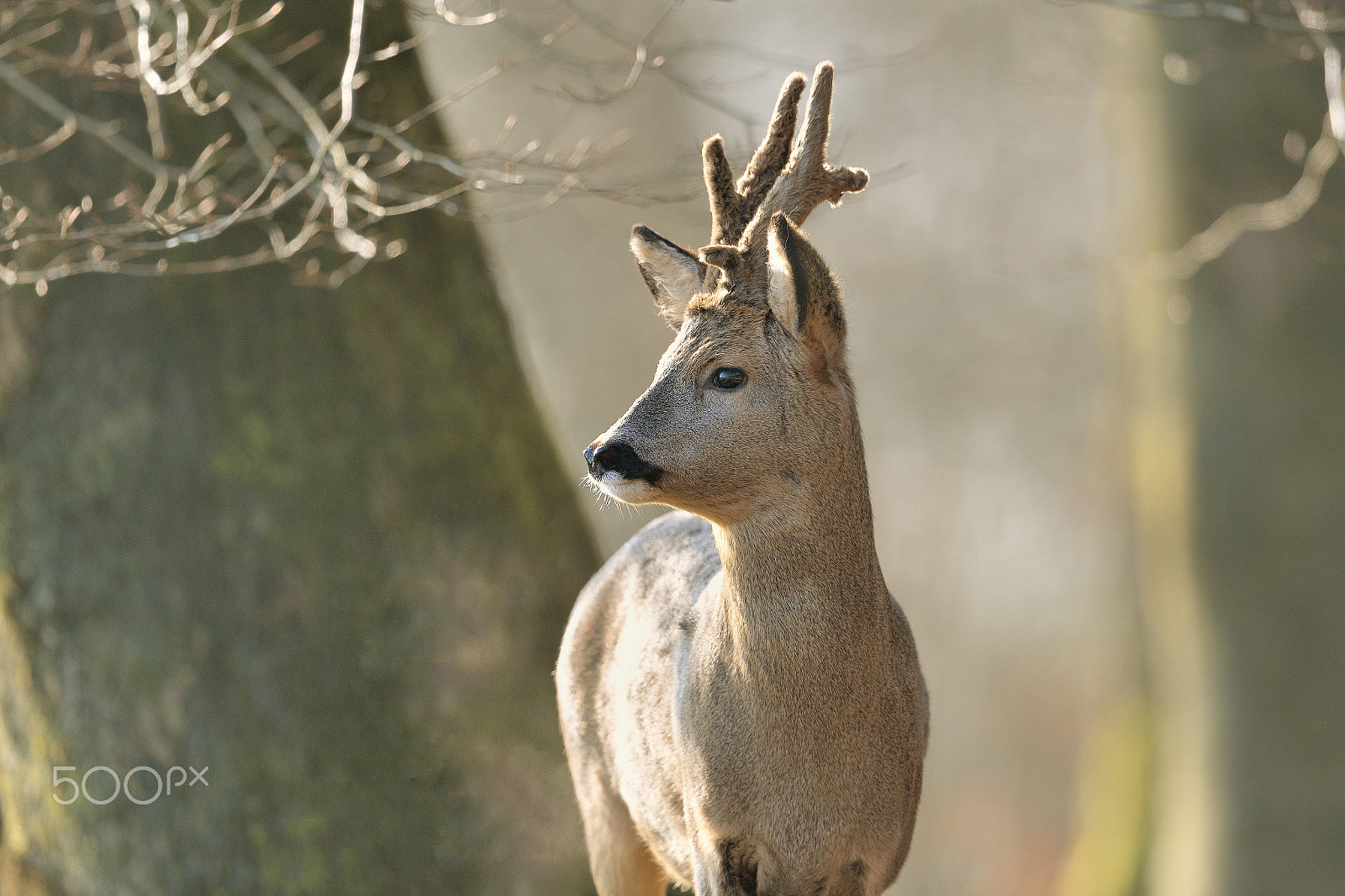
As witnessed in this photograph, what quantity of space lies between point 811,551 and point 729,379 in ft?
1.40

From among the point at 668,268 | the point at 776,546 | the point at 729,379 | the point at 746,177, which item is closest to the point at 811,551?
the point at 776,546

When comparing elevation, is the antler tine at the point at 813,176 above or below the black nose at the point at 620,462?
above

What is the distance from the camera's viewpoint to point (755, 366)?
281cm

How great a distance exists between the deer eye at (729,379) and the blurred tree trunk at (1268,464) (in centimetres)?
612

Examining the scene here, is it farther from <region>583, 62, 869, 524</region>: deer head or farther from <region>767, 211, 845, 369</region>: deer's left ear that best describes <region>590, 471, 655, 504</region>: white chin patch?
<region>767, 211, 845, 369</region>: deer's left ear

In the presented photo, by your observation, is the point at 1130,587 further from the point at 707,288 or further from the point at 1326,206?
the point at 707,288

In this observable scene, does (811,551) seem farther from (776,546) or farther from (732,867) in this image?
(732,867)

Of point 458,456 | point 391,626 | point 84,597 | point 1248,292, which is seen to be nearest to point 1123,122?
point 1248,292

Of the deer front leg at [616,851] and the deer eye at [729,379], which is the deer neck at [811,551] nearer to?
the deer eye at [729,379]

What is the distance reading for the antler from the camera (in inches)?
109

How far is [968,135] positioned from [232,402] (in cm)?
1192

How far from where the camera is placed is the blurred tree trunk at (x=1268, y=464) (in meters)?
8.05

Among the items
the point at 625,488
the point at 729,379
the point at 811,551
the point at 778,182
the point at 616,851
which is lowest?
the point at 616,851

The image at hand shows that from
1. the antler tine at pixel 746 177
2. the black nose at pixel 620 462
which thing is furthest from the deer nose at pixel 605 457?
the antler tine at pixel 746 177
